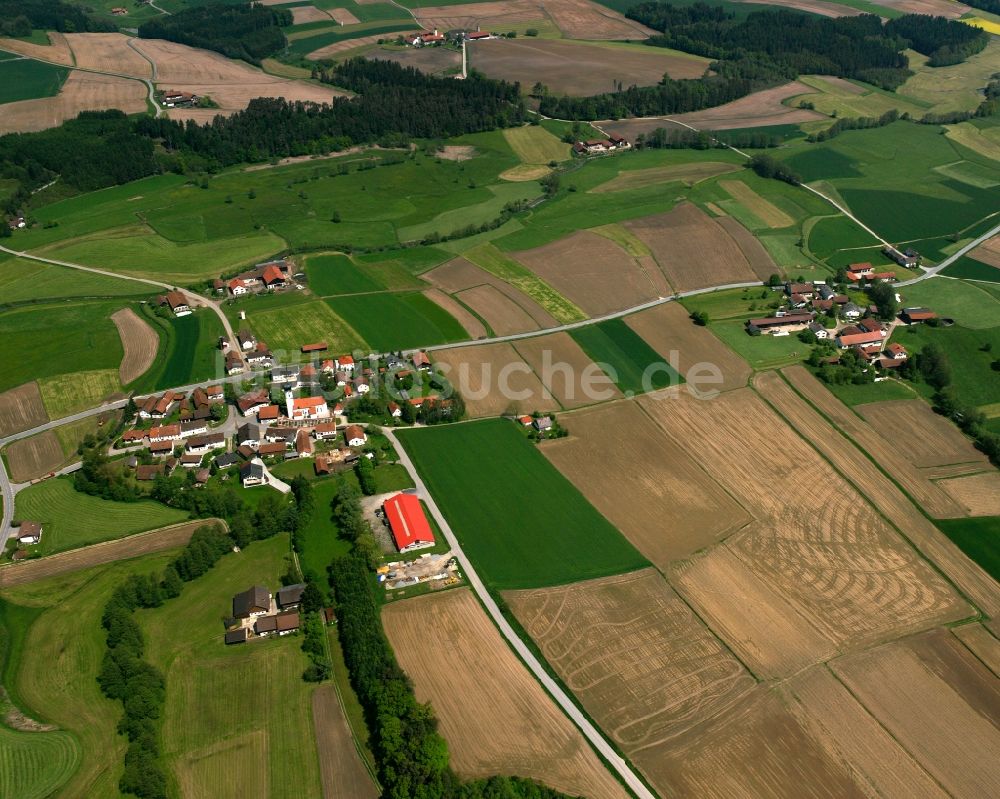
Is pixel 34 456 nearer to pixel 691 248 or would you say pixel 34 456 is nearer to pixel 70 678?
pixel 70 678

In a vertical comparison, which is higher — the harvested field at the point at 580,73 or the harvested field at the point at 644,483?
the harvested field at the point at 580,73

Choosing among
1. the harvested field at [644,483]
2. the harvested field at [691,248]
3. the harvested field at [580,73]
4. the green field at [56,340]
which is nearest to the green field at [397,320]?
the harvested field at [644,483]

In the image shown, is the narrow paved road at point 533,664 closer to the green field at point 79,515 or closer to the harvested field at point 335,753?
the harvested field at point 335,753

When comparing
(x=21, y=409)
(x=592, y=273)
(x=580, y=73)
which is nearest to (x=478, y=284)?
(x=592, y=273)

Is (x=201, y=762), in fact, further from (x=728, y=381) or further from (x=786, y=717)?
(x=728, y=381)

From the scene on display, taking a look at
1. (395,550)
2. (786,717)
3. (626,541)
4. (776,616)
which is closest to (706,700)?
(786,717)

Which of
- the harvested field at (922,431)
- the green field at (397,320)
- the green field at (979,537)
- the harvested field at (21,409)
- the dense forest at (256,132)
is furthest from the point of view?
the dense forest at (256,132)

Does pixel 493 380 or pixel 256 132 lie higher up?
pixel 256 132
